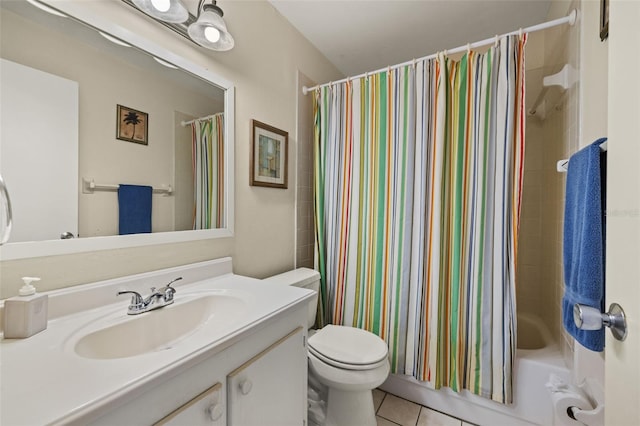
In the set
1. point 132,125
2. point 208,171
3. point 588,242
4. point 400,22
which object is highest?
point 400,22

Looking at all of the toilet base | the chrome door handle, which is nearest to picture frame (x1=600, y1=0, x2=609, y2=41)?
the chrome door handle

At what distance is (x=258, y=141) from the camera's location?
157cm

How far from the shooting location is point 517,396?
1.39 metres

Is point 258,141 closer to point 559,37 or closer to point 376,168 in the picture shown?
point 376,168

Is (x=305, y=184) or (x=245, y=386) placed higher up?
(x=305, y=184)

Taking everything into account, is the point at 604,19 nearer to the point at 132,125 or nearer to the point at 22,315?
the point at 132,125

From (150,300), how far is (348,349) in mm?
956

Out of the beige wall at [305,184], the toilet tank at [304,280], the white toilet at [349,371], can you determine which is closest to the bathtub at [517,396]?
the white toilet at [349,371]

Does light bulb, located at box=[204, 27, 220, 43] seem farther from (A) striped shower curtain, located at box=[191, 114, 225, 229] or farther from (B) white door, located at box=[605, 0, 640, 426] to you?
(B) white door, located at box=[605, 0, 640, 426]

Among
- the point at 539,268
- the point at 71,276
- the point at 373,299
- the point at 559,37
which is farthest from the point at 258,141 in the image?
the point at 539,268

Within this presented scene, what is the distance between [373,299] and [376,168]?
0.84 m

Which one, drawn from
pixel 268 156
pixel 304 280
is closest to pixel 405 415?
pixel 304 280

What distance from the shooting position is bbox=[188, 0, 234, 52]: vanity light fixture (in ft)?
3.69

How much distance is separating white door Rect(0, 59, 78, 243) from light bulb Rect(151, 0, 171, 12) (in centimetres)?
41
